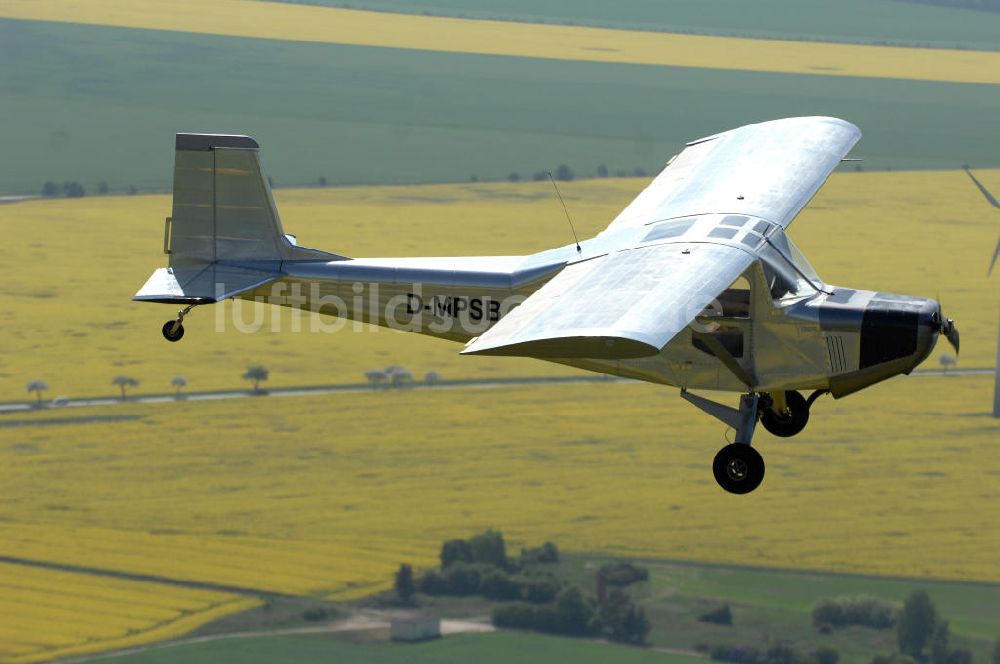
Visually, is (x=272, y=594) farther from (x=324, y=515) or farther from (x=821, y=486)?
(x=821, y=486)

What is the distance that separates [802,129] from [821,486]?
388 ft

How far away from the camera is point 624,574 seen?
148375 mm

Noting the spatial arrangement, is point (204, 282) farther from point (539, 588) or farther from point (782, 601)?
point (782, 601)

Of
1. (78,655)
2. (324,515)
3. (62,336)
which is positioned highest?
(62,336)

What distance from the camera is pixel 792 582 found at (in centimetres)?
14338

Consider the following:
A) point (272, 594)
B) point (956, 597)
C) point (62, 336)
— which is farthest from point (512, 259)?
point (62, 336)

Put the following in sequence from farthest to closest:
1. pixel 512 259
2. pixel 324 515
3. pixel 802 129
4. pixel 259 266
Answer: pixel 324 515
pixel 802 129
pixel 259 266
pixel 512 259

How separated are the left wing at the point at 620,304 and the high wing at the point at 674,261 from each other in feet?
0.06

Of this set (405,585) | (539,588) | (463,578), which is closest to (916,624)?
(539,588)

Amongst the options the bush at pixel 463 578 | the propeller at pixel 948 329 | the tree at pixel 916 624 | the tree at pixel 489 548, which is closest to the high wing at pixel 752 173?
the propeller at pixel 948 329

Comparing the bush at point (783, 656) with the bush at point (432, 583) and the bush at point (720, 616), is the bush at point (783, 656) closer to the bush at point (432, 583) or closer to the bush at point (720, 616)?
the bush at point (720, 616)

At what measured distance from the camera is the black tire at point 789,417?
3111 cm

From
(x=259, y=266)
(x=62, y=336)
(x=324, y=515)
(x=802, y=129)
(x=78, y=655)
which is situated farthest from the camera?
(x=62, y=336)

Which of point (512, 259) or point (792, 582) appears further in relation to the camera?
point (792, 582)
